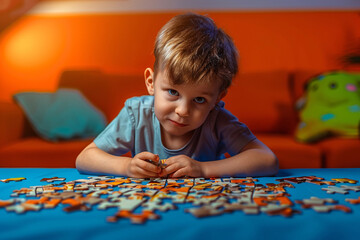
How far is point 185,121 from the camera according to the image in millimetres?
1198

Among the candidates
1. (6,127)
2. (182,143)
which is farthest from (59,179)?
(6,127)

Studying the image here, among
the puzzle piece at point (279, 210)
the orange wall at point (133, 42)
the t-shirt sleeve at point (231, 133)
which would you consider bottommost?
the puzzle piece at point (279, 210)

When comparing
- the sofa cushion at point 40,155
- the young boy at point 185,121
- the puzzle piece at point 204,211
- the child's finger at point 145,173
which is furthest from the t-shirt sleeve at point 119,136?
the sofa cushion at point 40,155

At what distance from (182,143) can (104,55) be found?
6.49 feet

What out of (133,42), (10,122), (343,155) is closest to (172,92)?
(343,155)

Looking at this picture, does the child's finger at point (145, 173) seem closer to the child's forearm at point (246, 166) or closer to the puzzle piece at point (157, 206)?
the child's forearm at point (246, 166)

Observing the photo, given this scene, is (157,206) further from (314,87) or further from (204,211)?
(314,87)

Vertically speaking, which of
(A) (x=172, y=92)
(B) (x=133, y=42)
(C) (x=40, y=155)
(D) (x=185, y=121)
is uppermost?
(B) (x=133, y=42)

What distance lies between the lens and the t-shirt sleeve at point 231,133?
1.39m

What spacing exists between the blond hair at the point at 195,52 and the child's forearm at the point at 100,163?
1.13 ft

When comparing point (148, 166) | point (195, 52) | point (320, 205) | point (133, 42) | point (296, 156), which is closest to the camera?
point (320, 205)

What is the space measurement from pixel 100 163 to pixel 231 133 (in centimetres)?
54

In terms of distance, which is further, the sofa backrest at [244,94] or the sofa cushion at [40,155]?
the sofa backrest at [244,94]

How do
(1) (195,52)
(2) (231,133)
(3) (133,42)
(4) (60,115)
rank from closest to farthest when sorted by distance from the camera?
(1) (195,52) → (2) (231,133) → (4) (60,115) → (3) (133,42)
